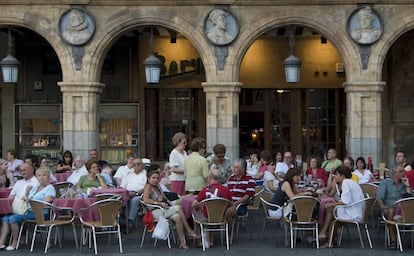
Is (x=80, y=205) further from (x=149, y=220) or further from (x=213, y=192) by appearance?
(x=213, y=192)

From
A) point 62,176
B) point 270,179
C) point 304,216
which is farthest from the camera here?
point 62,176

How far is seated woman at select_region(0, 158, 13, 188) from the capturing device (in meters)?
11.2

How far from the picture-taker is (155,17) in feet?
48.5

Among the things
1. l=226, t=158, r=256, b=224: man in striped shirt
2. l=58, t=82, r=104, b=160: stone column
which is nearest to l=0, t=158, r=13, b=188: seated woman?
l=58, t=82, r=104, b=160: stone column

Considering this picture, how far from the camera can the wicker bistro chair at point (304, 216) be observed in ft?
30.5

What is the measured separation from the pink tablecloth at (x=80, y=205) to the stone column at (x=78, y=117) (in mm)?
5232

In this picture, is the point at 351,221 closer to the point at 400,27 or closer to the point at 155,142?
the point at 400,27

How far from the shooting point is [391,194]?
9578 millimetres

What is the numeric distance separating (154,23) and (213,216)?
6.59 metres

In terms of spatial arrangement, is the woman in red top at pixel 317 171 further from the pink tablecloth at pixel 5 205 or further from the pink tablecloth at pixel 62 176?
the pink tablecloth at pixel 5 205

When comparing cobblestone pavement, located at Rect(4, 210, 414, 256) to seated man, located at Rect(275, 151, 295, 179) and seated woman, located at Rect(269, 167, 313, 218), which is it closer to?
seated woman, located at Rect(269, 167, 313, 218)

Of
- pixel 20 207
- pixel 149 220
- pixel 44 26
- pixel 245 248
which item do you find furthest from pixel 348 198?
pixel 44 26

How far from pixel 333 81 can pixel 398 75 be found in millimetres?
1796

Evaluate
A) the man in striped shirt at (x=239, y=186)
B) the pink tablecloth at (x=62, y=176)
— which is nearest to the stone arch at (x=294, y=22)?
the pink tablecloth at (x=62, y=176)
